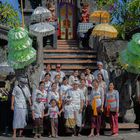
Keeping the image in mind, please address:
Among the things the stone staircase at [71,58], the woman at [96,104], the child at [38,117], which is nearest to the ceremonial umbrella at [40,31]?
the stone staircase at [71,58]

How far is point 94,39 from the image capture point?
71.9ft

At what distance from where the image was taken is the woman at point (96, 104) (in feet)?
42.4

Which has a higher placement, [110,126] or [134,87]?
[134,87]

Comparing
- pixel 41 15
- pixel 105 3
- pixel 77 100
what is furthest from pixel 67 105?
pixel 105 3

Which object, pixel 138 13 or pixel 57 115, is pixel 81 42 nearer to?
pixel 138 13

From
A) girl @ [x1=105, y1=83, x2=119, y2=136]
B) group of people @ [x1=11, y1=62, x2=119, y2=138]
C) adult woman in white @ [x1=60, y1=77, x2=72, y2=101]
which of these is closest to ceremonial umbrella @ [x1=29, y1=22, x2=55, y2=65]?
adult woman in white @ [x1=60, y1=77, x2=72, y2=101]

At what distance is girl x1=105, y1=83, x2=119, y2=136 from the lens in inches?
509

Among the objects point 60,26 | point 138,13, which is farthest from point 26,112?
point 138,13

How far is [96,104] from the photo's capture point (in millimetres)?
12961

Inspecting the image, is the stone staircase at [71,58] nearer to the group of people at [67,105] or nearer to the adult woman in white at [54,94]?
the group of people at [67,105]

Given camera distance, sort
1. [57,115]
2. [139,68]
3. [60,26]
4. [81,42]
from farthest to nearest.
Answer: [60,26] < [81,42] < [139,68] < [57,115]

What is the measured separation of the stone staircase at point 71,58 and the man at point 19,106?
5.70 m

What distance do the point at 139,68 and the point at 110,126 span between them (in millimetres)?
1948

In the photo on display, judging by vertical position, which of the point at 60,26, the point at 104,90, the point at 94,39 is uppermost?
the point at 60,26
